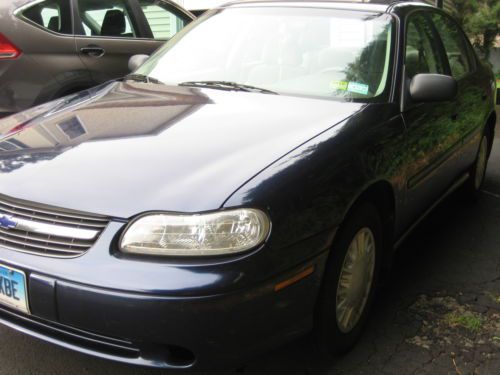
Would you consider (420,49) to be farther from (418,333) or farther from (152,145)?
(152,145)

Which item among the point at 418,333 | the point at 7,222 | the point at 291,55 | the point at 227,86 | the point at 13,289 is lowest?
the point at 418,333

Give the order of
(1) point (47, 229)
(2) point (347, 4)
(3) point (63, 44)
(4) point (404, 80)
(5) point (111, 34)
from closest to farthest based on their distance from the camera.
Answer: (1) point (47, 229)
(4) point (404, 80)
(2) point (347, 4)
(3) point (63, 44)
(5) point (111, 34)

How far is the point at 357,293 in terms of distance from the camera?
268 centimetres

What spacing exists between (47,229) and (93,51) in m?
3.56

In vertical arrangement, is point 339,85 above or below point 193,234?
above

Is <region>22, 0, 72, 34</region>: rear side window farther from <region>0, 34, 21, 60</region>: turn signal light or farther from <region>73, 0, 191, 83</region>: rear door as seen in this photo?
<region>0, 34, 21, 60</region>: turn signal light

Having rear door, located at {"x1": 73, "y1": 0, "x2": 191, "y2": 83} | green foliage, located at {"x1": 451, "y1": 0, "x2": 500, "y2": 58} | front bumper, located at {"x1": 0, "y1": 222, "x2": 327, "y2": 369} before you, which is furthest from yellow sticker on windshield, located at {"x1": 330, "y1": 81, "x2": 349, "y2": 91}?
green foliage, located at {"x1": 451, "y1": 0, "x2": 500, "y2": 58}

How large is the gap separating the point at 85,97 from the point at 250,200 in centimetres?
162

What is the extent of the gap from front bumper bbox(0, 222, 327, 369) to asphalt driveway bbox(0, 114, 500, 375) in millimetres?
447

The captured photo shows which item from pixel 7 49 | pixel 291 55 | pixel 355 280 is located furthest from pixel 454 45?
pixel 7 49

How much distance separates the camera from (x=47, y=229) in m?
2.10

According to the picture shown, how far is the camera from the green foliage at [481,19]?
12234 mm

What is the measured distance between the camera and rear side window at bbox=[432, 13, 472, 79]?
4.03 meters

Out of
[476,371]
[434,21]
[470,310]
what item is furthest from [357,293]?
[434,21]
